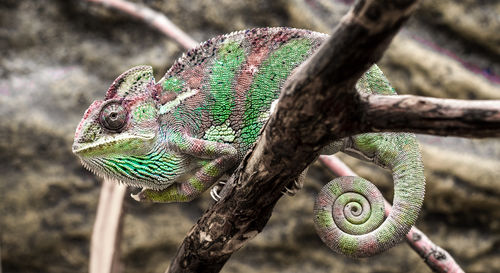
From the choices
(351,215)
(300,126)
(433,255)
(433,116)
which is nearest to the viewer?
(433,116)

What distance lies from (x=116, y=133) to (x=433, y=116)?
3.81ft

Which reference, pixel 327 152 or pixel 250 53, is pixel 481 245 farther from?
pixel 250 53

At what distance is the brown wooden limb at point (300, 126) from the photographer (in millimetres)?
918

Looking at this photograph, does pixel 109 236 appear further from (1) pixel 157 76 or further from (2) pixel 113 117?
(1) pixel 157 76

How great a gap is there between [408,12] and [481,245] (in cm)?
334

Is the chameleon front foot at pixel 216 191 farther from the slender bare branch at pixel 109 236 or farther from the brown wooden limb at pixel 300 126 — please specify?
the slender bare branch at pixel 109 236

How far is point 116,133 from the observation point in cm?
179

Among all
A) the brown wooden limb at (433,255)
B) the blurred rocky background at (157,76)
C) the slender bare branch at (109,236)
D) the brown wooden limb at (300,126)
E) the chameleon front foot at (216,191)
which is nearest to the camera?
the brown wooden limb at (300,126)

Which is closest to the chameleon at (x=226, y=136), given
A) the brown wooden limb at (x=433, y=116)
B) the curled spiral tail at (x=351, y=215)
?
the curled spiral tail at (x=351, y=215)

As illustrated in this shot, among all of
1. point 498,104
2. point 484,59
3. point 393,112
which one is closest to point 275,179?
point 393,112

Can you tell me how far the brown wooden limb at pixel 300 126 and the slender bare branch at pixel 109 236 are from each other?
633 millimetres

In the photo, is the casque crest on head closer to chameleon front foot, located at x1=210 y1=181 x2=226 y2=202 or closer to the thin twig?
chameleon front foot, located at x1=210 y1=181 x2=226 y2=202

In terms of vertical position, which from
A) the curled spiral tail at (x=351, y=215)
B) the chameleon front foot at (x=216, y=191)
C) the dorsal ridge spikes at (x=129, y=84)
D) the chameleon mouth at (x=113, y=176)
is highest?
the dorsal ridge spikes at (x=129, y=84)

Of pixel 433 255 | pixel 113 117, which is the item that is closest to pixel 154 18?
pixel 113 117
